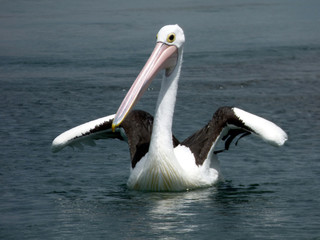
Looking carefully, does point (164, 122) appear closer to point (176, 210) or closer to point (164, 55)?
point (164, 55)

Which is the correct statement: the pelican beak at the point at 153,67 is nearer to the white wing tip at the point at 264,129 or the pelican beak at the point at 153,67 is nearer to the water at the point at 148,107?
the white wing tip at the point at 264,129

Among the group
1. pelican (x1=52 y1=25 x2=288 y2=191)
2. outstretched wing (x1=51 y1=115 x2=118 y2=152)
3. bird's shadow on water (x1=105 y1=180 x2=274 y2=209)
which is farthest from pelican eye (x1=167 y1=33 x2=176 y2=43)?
bird's shadow on water (x1=105 y1=180 x2=274 y2=209)

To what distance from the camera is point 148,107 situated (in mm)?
12938

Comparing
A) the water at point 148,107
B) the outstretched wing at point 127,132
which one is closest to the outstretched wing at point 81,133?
the outstretched wing at point 127,132

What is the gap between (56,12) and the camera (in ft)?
74.5

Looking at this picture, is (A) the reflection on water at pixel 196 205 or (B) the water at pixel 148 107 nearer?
(A) the reflection on water at pixel 196 205

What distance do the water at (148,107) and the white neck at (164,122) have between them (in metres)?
0.47

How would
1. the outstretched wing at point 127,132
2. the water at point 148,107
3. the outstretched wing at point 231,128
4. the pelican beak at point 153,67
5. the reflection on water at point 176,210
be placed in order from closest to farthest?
the reflection on water at point 176,210 < the water at point 148,107 < the pelican beak at point 153,67 < the outstretched wing at point 231,128 < the outstretched wing at point 127,132

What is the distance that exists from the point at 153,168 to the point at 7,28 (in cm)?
1255

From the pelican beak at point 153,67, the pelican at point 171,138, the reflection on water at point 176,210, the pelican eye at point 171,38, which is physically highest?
the pelican eye at point 171,38

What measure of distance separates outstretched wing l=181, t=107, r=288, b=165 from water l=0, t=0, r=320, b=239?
438 mm

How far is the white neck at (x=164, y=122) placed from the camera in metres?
8.52

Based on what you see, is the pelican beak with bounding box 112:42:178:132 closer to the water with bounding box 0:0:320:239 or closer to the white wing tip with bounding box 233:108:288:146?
the white wing tip with bounding box 233:108:288:146

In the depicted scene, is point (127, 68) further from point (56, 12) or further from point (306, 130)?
point (56, 12)
